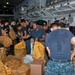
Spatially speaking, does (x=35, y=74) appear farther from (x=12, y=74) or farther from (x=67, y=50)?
(x=67, y=50)

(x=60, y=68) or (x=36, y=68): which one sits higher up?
(x=60, y=68)

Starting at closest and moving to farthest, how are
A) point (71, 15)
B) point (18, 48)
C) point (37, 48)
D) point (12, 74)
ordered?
point (12, 74) → point (37, 48) → point (18, 48) → point (71, 15)

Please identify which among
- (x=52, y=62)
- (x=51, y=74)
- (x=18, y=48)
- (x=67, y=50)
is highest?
(x=67, y=50)

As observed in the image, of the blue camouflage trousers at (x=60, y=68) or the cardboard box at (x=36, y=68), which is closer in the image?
the blue camouflage trousers at (x=60, y=68)

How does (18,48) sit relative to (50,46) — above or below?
below

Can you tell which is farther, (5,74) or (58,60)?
(5,74)

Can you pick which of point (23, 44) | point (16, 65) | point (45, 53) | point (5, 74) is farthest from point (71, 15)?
point (5, 74)

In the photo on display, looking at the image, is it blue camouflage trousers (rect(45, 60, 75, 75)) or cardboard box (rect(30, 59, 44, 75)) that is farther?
cardboard box (rect(30, 59, 44, 75))

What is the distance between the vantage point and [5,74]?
3525mm

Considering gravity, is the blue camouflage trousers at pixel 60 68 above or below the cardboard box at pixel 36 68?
above

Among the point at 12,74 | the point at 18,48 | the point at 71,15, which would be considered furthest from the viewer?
the point at 71,15

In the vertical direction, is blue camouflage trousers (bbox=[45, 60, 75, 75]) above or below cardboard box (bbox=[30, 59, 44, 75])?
above

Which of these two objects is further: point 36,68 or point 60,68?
point 36,68

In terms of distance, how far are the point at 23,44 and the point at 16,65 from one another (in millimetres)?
2676
